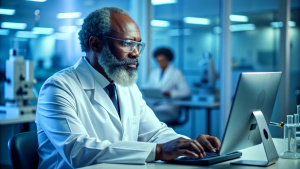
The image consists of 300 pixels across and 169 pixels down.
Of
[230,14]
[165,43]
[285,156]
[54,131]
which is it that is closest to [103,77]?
[54,131]

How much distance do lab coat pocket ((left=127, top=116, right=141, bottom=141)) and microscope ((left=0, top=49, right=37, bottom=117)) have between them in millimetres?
1986

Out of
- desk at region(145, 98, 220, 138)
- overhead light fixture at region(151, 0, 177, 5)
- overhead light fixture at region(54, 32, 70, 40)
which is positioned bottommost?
desk at region(145, 98, 220, 138)

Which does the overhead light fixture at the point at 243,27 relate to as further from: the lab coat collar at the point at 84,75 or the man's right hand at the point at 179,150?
the man's right hand at the point at 179,150

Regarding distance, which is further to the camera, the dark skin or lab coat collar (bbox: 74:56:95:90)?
lab coat collar (bbox: 74:56:95:90)

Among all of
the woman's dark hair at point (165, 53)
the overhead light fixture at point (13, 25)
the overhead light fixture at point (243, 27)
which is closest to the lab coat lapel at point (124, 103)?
the overhead light fixture at point (13, 25)

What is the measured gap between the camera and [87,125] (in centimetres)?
188

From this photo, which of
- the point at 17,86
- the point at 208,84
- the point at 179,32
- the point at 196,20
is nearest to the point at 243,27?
the point at 196,20

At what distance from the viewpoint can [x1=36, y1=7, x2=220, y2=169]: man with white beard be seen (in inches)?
64.0

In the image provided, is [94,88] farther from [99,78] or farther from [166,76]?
[166,76]

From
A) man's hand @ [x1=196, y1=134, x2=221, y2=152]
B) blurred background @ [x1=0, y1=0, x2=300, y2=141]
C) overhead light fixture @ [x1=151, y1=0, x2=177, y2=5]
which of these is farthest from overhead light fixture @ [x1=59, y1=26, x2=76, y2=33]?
man's hand @ [x1=196, y1=134, x2=221, y2=152]

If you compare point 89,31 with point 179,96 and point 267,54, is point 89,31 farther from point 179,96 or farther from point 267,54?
point 267,54

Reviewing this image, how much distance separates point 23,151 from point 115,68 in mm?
610

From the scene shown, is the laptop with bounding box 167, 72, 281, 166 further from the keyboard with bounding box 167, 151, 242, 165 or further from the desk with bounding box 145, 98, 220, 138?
the desk with bounding box 145, 98, 220, 138

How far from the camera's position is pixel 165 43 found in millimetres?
6496
